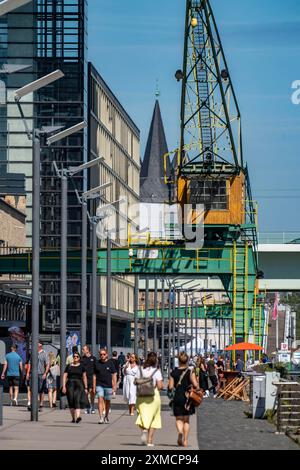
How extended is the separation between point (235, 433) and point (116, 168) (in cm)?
9282

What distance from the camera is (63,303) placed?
137 ft

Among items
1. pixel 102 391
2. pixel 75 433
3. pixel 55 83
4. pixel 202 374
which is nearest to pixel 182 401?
pixel 75 433

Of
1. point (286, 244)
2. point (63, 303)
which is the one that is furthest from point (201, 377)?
point (286, 244)

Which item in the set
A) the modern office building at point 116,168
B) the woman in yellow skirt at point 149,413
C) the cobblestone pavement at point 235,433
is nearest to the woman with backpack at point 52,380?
the cobblestone pavement at point 235,433

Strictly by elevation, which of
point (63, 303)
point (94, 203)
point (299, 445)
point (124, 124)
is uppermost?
point (124, 124)

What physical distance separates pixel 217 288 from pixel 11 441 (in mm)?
96834

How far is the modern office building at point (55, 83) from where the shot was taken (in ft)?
311

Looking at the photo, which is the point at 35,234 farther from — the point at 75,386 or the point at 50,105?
the point at 50,105

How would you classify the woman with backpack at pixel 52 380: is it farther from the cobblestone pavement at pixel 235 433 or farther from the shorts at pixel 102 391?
the shorts at pixel 102 391

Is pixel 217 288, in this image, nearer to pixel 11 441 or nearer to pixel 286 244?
pixel 286 244

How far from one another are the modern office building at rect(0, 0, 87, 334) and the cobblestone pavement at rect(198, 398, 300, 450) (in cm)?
5063

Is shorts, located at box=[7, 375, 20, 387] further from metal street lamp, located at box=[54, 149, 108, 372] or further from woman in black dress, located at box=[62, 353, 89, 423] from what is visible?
woman in black dress, located at box=[62, 353, 89, 423]

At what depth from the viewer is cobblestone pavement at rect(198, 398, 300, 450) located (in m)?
26.4

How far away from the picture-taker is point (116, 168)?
123312 millimetres
